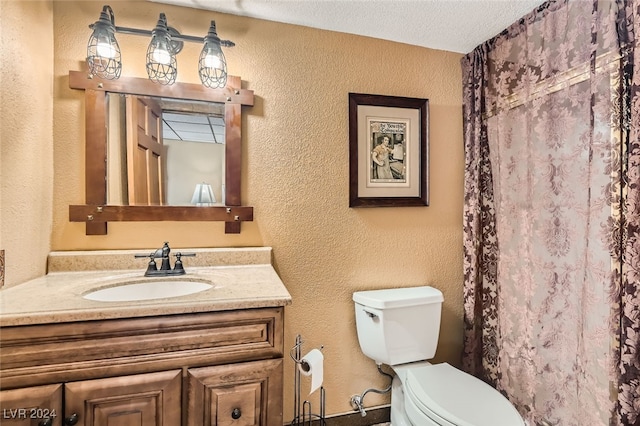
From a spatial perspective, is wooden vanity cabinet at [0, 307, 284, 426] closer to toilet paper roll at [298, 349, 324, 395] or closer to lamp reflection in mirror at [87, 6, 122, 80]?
toilet paper roll at [298, 349, 324, 395]

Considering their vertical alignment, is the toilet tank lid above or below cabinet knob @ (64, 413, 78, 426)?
above

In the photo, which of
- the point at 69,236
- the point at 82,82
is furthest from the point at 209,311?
the point at 82,82

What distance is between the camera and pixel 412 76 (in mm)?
1884

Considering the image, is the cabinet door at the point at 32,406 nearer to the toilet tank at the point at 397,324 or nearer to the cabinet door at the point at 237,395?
the cabinet door at the point at 237,395

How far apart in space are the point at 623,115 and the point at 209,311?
63.2 inches

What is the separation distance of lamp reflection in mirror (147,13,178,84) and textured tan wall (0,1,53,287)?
42cm

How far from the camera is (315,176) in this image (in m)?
1.73

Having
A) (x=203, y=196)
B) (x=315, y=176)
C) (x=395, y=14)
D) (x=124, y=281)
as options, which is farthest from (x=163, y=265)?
(x=395, y=14)

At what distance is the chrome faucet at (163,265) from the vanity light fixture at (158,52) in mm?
764

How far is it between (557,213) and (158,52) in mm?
1885

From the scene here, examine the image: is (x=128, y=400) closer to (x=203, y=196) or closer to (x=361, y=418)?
(x=203, y=196)

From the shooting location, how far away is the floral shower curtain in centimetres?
115

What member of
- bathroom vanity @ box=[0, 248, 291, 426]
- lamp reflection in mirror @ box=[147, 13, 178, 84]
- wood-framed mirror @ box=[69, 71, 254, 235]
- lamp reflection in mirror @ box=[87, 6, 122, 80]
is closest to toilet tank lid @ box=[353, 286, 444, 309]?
bathroom vanity @ box=[0, 248, 291, 426]

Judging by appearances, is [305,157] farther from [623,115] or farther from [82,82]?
[623,115]
